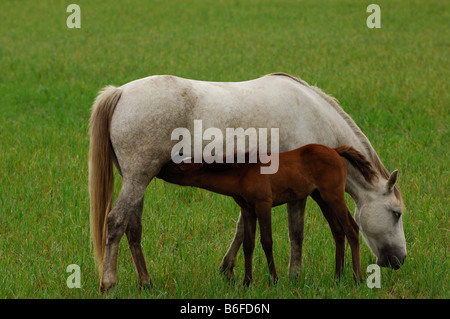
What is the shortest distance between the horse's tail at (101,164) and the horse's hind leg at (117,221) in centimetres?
25

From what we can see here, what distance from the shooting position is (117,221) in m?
4.35

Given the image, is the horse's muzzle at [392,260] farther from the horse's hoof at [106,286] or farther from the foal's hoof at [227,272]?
the horse's hoof at [106,286]

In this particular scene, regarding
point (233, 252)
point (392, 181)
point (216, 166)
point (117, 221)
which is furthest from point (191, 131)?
point (392, 181)

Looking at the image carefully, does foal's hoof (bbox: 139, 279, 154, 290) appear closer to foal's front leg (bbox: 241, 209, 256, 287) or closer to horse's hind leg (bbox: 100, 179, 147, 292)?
horse's hind leg (bbox: 100, 179, 147, 292)

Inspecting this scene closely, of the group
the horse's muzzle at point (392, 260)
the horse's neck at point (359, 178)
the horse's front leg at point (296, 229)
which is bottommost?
the horse's muzzle at point (392, 260)

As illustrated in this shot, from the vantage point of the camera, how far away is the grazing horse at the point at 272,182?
14.5 feet

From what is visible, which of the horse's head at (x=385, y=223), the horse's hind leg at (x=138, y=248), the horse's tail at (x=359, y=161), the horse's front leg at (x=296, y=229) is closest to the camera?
the horse's hind leg at (x=138, y=248)

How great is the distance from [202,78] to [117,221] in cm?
919

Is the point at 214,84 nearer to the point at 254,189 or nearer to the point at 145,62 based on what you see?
the point at 254,189

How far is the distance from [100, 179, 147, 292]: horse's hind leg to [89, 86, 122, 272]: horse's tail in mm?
247

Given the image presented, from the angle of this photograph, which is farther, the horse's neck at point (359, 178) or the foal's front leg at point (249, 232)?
the horse's neck at point (359, 178)

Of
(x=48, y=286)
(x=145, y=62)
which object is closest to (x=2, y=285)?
(x=48, y=286)

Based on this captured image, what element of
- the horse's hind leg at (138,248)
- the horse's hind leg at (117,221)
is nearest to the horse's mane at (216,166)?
the horse's hind leg at (117,221)

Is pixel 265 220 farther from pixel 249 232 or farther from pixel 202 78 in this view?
pixel 202 78
